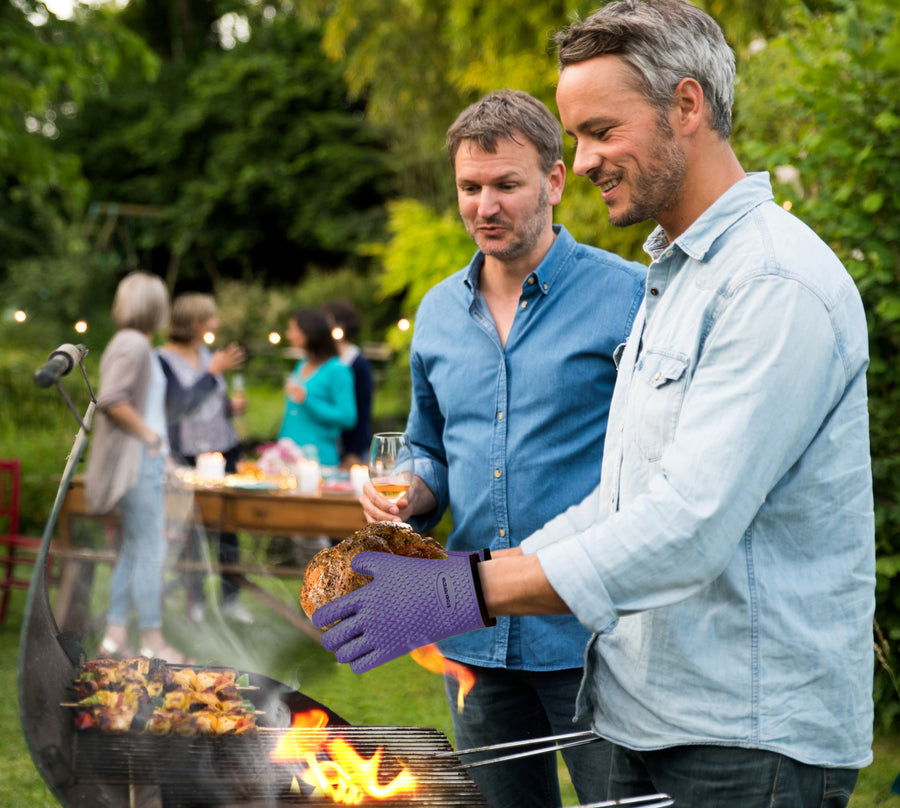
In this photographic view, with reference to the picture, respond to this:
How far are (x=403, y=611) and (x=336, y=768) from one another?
1.60 feet

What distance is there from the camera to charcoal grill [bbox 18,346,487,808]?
1.56 m

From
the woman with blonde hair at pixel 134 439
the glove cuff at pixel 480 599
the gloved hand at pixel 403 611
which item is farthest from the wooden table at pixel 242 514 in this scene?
the glove cuff at pixel 480 599

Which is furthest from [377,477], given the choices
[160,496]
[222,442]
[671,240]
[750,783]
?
[222,442]

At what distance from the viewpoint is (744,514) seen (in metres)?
1.34

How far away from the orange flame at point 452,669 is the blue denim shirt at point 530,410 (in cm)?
3

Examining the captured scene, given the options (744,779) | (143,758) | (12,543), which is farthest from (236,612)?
(12,543)

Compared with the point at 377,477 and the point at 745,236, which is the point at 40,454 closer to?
the point at 377,477

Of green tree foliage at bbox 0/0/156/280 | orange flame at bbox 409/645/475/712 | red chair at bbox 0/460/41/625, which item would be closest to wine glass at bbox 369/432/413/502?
orange flame at bbox 409/645/475/712

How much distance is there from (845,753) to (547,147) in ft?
4.90

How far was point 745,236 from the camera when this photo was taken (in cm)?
146

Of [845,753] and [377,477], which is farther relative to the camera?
[377,477]

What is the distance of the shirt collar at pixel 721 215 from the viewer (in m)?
1.51

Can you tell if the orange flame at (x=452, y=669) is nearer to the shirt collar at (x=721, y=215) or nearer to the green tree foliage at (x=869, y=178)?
the shirt collar at (x=721, y=215)

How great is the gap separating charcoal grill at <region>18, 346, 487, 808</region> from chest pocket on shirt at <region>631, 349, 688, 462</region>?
0.69 metres
